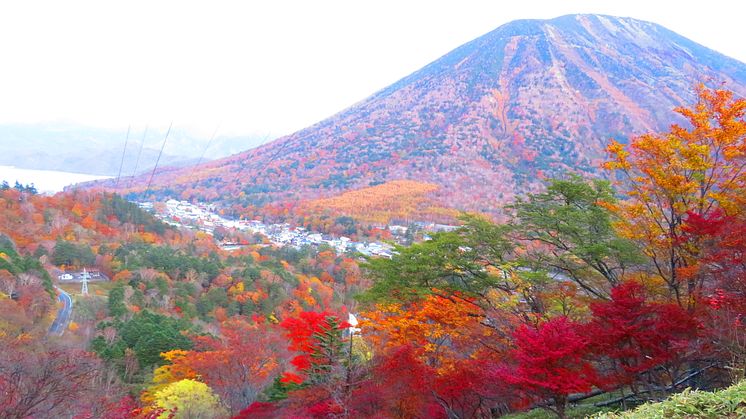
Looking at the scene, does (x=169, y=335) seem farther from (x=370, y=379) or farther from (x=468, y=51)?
(x=468, y=51)

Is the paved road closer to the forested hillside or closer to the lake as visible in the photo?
the forested hillside

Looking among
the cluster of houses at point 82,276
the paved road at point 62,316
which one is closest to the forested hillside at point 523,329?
the paved road at point 62,316

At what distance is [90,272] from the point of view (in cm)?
3328

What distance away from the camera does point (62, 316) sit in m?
24.2

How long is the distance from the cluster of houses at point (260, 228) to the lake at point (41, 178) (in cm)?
1078

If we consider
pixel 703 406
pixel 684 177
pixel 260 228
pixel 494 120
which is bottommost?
pixel 260 228

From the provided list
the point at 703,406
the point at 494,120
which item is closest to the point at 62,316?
the point at 703,406

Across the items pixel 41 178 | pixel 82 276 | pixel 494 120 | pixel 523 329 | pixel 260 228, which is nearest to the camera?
pixel 523 329

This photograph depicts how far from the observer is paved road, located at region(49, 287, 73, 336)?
71.9 ft

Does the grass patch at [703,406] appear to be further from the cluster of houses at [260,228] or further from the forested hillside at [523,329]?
the cluster of houses at [260,228]

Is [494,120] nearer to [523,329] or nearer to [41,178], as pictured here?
[41,178]

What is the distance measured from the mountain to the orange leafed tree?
54.7m

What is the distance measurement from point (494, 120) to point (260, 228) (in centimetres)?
5850

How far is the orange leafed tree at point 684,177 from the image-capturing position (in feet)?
28.7
